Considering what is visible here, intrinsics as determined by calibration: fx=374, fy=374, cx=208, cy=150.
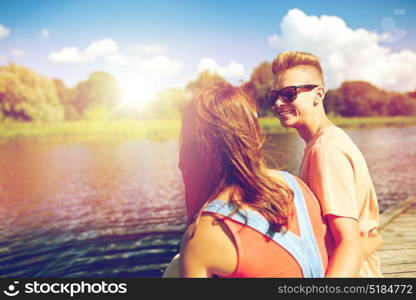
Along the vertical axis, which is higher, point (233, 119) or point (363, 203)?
point (233, 119)

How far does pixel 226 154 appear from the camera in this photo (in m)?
1.56

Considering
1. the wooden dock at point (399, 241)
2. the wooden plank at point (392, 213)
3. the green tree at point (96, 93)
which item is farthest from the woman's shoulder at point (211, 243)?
the green tree at point (96, 93)

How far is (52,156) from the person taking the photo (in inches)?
965

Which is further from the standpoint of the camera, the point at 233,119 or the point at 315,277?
the point at 315,277

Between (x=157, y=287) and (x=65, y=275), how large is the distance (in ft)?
19.4

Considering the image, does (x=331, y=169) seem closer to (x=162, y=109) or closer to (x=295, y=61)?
(x=295, y=61)

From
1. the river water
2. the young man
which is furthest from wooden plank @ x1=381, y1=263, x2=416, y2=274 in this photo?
the young man

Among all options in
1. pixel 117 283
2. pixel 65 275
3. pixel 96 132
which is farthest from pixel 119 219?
pixel 96 132

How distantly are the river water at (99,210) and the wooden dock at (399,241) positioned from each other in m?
1.63

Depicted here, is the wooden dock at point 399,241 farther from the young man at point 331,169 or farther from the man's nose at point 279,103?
the man's nose at point 279,103

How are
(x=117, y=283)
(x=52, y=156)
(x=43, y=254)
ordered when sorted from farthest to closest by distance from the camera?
(x=52, y=156) < (x=43, y=254) < (x=117, y=283)

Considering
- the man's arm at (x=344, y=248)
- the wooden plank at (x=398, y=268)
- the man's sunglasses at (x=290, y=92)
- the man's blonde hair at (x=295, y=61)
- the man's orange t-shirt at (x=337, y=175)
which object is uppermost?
the man's blonde hair at (x=295, y=61)

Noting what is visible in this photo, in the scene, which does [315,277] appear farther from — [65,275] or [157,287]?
[65,275]

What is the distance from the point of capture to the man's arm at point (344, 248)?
1719 mm
